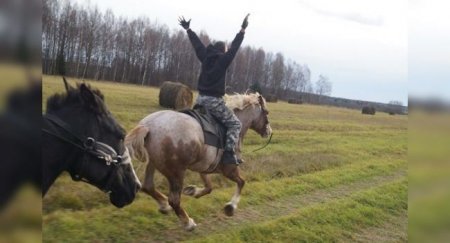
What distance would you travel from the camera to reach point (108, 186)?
2883 mm

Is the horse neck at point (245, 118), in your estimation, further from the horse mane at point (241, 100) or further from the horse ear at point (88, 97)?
the horse ear at point (88, 97)

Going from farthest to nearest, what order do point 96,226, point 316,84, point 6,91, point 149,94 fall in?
1. point 316,84
2. point 149,94
3. point 96,226
4. point 6,91

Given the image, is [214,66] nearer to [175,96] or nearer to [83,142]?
[175,96]

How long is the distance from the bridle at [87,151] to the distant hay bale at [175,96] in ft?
2.74

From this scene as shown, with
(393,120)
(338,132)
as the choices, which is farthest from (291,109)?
(393,120)

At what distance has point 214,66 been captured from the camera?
12.6 ft

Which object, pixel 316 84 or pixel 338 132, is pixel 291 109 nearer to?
pixel 316 84

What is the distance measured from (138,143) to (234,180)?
1.03 metres

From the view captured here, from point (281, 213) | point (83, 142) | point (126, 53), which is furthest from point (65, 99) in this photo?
point (281, 213)

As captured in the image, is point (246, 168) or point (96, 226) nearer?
point (96, 226)

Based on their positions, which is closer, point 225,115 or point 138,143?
point 138,143

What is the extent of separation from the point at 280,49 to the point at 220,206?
58.5 inches

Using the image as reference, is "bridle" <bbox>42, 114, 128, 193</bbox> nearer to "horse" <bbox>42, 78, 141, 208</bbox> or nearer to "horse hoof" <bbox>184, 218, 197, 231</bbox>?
"horse" <bbox>42, 78, 141, 208</bbox>

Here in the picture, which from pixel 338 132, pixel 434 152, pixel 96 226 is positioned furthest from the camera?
pixel 338 132
